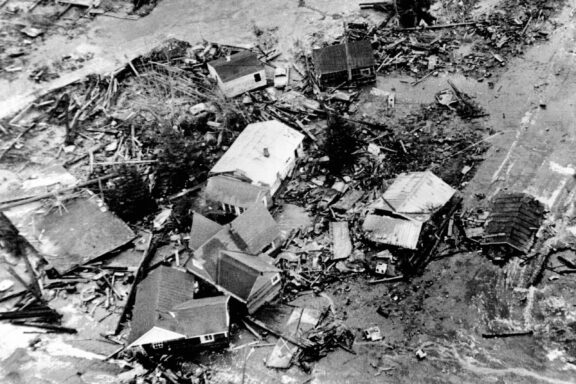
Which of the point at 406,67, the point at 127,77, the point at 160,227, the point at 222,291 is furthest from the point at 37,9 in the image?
the point at 222,291

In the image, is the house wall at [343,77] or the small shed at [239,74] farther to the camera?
the house wall at [343,77]

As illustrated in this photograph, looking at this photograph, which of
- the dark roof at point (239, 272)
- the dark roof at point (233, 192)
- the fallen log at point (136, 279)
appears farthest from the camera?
the dark roof at point (233, 192)

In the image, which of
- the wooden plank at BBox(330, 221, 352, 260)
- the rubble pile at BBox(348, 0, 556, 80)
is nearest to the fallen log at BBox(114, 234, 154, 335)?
the wooden plank at BBox(330, 221, 352, 260)

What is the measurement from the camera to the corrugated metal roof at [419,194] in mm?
25281

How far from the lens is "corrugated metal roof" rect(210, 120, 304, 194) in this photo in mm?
27547

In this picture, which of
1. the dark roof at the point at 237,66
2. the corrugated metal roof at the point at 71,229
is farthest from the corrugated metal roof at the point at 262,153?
the corrugated metal roof at the point at 71,229

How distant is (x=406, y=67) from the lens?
35469 mm

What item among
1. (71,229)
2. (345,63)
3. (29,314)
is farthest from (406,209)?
(29,314)

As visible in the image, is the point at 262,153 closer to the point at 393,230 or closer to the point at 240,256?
the point at 240,256

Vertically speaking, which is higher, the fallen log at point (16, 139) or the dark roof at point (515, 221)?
the dark roof at point (515, 221)

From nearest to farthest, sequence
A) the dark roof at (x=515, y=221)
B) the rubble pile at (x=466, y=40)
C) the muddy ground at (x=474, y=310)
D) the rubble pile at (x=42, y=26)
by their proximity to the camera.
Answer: the muddy ground at (x=474, y=310)
the dark roof at (x=515, y=221)
the rubble pile at (x=466, y=40)
the rubble pile at (x=42, y=26)

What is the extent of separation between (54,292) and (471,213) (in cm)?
2086

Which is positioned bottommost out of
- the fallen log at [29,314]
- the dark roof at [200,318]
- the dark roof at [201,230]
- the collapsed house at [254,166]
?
the fallen log at [29,314]

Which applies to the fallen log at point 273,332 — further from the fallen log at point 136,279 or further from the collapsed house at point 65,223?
the collapsed house at point 65,223
